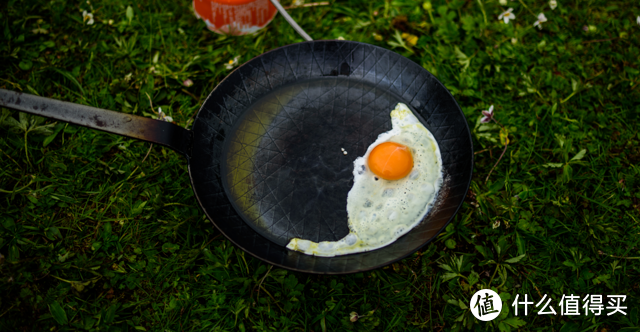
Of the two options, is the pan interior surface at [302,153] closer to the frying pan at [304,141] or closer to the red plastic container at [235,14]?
the frying pan at [304,141]

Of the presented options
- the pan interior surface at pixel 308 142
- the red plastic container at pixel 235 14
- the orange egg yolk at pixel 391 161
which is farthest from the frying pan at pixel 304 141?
the red plastic container at pixel 235 14

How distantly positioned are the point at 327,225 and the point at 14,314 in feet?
6.91

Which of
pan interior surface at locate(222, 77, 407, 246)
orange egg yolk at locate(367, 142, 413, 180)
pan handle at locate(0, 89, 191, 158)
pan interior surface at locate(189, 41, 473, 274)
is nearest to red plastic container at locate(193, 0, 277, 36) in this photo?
pan interior surface at locate(189, 41, 473, 274)

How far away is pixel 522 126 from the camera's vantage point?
2.86 m

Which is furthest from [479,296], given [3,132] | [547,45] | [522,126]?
[3,132]

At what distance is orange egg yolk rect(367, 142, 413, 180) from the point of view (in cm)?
222

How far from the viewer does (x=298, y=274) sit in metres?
2.40

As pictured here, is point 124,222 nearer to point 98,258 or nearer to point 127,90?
point 98,258

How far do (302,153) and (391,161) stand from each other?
61cm

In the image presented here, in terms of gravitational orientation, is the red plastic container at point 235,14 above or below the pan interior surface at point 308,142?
above

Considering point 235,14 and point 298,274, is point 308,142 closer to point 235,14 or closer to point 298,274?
point 298,274

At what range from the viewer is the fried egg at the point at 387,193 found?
7.11 feet

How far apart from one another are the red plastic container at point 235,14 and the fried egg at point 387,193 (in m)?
1.67

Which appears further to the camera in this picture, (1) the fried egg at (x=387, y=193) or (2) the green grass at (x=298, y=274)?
(2) the green grass at (x=298, y=274)
